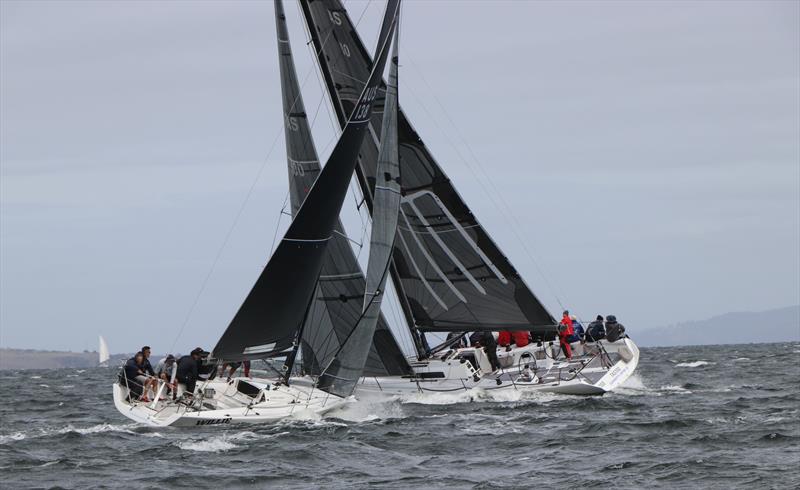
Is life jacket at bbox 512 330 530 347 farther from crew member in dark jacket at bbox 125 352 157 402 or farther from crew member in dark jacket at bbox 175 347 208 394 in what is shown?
crew member in dark jacket at bbox 125 352 157 402

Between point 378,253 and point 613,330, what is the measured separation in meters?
8.59

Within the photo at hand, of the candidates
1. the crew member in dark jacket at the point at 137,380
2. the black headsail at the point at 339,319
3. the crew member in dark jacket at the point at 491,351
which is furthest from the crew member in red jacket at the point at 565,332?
the crew member in dark jacket at the point at 137,380

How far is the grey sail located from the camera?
25.8 meters

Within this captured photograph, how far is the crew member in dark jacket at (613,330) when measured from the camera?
105 feet

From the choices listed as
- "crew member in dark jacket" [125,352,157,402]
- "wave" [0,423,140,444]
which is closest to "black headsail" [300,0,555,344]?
"crew member in dark jacket" [125,352,157,402]

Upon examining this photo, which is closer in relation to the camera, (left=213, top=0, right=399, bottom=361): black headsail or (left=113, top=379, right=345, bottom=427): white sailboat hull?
(left=113, top=379, right=345, bottom=427): white sailboat hull

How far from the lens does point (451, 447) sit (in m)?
21.5

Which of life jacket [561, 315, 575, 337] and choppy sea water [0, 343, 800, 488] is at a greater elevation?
life jacket [561, 315, 575, 337]

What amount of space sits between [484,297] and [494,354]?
5.20 feet

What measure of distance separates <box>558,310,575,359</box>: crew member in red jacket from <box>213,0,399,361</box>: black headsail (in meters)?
8.17

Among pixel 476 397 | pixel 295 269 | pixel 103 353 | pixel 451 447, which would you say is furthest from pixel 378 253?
pixel 103 353

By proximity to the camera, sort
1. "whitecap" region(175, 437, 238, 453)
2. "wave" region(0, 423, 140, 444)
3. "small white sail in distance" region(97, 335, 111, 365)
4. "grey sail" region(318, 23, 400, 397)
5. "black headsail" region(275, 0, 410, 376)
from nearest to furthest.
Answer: "whitecap" region(175, 437, 238, 453)
"wave" region(0, 423, 140, 444)
"grey sail" region(318, 23, 400, 397)
"black headsail" region(275, 0, 410, 376)
"small white sail in distance" region(97, 335, 111, 365)

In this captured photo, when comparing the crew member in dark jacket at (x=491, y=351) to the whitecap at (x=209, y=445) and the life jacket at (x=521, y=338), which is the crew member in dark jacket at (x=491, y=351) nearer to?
the life jacket at (x=521, y=338)

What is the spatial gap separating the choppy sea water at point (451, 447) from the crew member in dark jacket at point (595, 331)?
2.81 m
